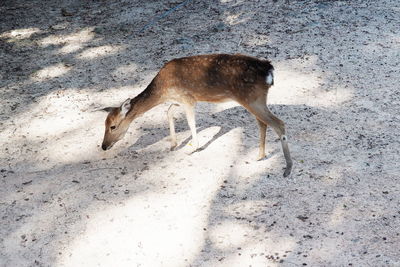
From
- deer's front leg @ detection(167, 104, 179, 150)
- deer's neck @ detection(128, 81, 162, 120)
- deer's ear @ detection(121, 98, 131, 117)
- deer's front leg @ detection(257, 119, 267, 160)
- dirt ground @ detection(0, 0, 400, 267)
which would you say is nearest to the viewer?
dirt ground @ detection(0, 0, 400, 267)

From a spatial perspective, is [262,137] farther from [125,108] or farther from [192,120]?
[125,108]

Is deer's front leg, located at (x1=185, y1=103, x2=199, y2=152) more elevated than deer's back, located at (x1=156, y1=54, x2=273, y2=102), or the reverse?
deer's back, located at (x1=156, y1=54, x2=273, y2=102)

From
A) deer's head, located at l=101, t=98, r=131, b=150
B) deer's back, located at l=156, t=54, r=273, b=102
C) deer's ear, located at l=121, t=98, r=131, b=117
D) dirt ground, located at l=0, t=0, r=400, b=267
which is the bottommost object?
dirt ground, located at l=0, t=0, r=400, b=267

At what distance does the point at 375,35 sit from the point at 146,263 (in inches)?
→ 195

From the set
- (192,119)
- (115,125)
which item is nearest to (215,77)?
(192,119)

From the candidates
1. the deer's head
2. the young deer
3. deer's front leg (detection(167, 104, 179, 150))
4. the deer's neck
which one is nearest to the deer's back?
the young deer

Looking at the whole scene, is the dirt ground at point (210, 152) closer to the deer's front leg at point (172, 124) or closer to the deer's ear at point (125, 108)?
the deer's front leg at point (172, 124)

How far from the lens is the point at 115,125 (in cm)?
531

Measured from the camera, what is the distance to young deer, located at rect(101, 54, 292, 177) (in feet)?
15.9

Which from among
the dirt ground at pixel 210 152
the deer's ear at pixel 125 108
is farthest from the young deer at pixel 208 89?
the dirt ground at pixel 210 152

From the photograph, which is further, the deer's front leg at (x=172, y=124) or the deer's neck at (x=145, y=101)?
the deer's front leg at (x=172, y=124)

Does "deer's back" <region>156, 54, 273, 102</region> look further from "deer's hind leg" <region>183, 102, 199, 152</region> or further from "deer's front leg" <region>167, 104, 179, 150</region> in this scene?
"deer's front leg" <region>167, 104, 179, 150</region>

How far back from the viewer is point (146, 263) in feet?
13.6

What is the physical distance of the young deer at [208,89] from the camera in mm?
4855
